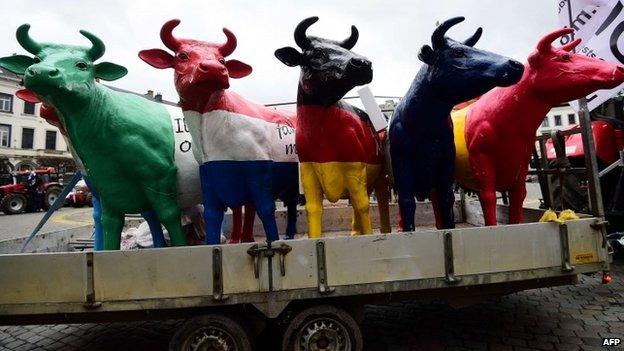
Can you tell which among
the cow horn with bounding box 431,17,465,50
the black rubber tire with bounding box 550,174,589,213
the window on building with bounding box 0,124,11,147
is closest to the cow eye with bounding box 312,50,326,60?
the cow horn with bounding box 431,17,465,50

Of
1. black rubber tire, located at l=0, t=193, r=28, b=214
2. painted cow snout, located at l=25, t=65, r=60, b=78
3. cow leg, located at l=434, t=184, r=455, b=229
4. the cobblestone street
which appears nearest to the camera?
painted cow snout, located at l=25, t=65, r=60, b=78

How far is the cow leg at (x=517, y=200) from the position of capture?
4.39 m

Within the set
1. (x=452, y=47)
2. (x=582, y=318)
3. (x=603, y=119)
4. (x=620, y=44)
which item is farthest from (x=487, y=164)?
(x=603, y=119)

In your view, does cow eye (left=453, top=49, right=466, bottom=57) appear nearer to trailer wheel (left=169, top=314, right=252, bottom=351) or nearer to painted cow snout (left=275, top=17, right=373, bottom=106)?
painted cow snout (left=275, top=17, right=373, bottom=106)

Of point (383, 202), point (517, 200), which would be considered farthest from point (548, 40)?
point (383, 202)

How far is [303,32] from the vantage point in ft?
11.9

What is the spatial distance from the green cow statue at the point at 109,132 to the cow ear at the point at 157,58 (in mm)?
384

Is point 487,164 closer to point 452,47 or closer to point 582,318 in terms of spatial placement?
point 452,47

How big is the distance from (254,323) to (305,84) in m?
2.11

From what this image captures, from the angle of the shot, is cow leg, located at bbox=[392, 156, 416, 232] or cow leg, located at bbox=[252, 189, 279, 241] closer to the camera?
cow leg, located at bbox=[252, 189, 279, 241]

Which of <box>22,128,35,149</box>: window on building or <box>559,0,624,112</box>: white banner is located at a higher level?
<box>22,128,35,149</box>: window on building

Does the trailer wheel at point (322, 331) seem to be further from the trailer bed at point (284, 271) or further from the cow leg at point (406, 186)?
the cow leg at point (406, 186)

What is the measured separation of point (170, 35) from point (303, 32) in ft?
3.85

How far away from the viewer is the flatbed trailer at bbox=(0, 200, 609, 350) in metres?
2.80
